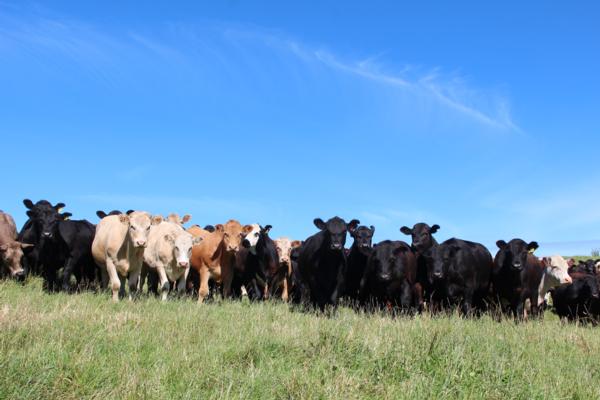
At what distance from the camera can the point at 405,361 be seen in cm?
743

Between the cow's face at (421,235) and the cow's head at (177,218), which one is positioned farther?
the cow's head at (177,218)

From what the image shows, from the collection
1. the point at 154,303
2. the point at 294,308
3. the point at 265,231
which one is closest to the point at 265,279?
the point at 265,231

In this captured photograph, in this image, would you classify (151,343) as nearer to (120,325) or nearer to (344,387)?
(120,325)

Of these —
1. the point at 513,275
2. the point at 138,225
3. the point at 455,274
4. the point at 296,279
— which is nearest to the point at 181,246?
the point at 138,225

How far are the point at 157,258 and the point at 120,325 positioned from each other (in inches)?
244

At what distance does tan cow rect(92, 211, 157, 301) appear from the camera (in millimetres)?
13680

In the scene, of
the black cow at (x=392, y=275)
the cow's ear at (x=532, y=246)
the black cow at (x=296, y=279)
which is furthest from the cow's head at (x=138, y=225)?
the cow's ear at (x=532, y=246)

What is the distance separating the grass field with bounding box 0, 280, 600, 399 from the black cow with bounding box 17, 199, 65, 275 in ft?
19.5

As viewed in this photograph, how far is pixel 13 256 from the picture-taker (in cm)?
1600

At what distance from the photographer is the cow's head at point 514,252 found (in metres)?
14.7

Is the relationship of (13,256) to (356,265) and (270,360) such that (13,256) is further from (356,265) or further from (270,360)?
(270,360)

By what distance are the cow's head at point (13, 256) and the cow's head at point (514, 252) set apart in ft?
38.4

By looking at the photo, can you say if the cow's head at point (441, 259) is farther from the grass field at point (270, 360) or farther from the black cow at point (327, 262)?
the grass field at point (270, 360)

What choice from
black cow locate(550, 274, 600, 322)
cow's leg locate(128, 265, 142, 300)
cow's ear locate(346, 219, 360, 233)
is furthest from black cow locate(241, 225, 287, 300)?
black cow locate(550, 274, 600, 322)
